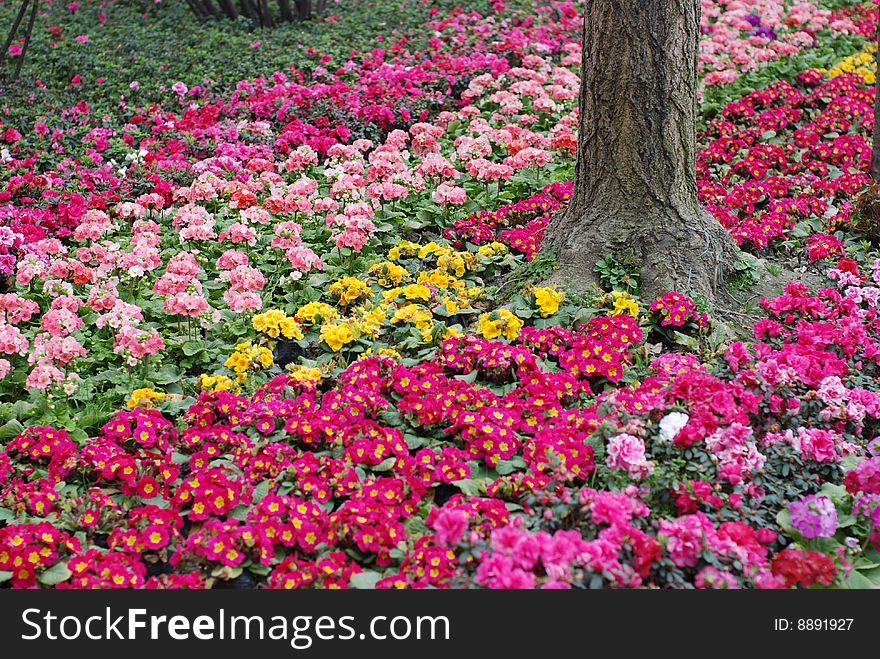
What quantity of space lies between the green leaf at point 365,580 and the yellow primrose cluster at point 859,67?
7.91m

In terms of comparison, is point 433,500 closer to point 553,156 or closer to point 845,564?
point 845,564

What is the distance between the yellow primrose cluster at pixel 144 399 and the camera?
12.8 ft

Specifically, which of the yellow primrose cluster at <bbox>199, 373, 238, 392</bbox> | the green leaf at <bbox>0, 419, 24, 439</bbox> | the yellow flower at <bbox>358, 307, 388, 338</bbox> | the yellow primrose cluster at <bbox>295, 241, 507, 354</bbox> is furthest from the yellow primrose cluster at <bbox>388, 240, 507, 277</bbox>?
the green leaf at <bbox>0, 419, 24, 439</bbox>

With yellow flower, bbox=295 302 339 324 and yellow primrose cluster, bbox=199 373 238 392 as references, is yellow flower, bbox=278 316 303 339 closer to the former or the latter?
yellow flower, bbox=295 302 339 324

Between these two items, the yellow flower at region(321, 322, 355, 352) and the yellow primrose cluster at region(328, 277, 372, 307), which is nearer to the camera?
the yellow flower at region(321, 322, 355, 352)

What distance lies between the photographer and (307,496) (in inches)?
133

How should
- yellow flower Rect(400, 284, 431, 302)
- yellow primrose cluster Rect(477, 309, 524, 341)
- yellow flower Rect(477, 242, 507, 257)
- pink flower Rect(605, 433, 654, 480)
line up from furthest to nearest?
yellow flower Rect(477, 242, 507, 257) → yellow flower Rect(400, 284, 431, 302) → yellow primrose cluster Rect(477, 309, 524, 341) → pink flower Rect(605, 433, 654, 480)

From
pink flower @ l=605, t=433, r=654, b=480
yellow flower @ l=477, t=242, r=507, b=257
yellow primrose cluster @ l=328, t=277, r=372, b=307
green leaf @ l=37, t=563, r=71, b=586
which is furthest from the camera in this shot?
yellow flower @ l=477, t=242, r=507, b=257

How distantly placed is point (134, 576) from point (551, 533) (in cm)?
142

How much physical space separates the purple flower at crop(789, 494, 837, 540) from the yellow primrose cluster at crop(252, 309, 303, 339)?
248cm

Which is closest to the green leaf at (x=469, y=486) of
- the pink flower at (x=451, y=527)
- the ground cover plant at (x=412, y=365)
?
the ground cover plant at (x=412, y=365)

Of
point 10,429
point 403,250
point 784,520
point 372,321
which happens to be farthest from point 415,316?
point 784,520

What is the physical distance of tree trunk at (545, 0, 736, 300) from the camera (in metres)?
4.53

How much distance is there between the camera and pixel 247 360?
13.8 feet
